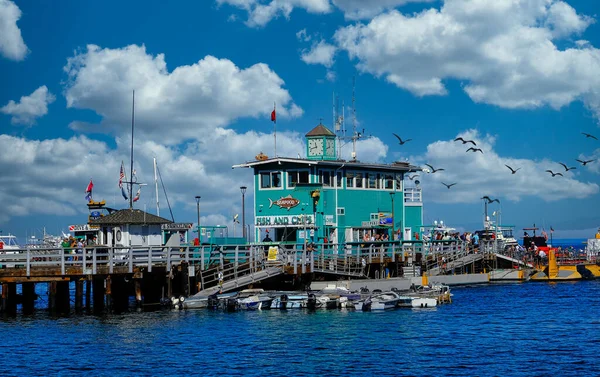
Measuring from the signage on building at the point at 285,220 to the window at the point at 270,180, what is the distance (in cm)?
224

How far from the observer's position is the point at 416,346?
35094mm

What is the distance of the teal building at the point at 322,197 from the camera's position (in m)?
61.1

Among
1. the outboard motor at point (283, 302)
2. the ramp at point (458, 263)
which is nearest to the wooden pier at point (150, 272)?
the outboard motor at point (283, 302)

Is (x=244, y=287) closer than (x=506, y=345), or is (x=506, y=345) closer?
(x=506, y=345)

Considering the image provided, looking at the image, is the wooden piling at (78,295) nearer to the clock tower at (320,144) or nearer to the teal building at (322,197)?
the teal building at (322,197)

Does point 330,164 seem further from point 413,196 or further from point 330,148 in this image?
point 413,196

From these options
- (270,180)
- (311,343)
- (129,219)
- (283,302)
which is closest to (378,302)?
(283,302)

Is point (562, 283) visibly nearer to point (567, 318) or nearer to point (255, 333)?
point (567, 318)

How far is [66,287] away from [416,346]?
2210cm

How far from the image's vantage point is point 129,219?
52.2 meters

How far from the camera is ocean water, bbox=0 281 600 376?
30953mm

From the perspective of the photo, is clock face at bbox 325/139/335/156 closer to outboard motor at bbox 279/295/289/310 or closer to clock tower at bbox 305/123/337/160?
clock tower at bbox 305/123/337/160

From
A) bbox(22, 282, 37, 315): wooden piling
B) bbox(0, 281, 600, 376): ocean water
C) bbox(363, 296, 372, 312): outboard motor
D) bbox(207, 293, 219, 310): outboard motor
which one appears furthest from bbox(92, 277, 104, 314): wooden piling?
bbox(363, 296, 372, 312): outboard motor

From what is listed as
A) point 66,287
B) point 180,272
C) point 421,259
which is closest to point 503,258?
point 421,259
